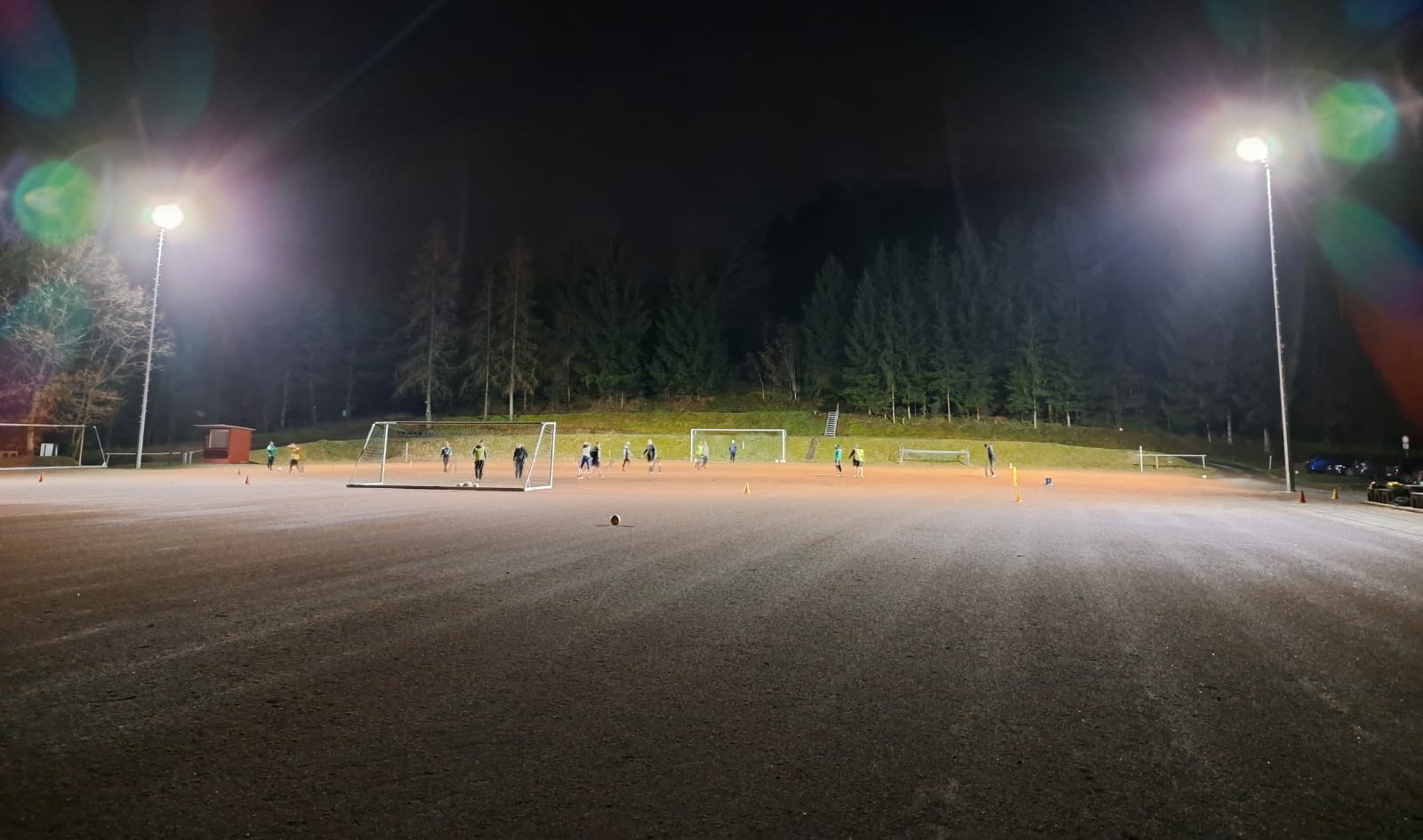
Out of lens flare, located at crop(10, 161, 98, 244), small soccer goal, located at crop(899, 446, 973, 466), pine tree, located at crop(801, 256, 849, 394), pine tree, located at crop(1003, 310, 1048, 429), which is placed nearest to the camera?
lens flare, located at crop(10, 161, 98, 244)

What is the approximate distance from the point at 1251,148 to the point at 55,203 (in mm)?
58745

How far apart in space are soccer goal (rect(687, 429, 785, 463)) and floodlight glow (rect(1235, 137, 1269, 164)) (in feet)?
112

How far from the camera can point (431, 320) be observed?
6328 cm

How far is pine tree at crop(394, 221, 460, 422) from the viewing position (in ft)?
205

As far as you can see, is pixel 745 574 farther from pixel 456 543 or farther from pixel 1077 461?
pixel 1077 461

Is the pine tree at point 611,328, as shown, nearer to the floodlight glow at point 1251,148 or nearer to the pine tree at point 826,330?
the pine tree at point 826,330

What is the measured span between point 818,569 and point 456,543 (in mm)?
5913

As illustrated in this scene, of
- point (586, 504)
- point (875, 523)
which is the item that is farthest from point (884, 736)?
point (586, 504)

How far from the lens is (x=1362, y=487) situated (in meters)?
28.2

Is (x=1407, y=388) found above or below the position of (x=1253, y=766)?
above

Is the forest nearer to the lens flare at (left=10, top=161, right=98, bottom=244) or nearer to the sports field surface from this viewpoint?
the lens flare at (left=10, top=161, right=98, bottom=244)

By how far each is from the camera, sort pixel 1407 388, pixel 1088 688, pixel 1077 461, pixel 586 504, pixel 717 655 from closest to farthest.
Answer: pixel 1088 688, pixel 717 655, pixel 586 504, pixel 1077 461, pixel 1407 388

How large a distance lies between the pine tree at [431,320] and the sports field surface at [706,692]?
5578 cm

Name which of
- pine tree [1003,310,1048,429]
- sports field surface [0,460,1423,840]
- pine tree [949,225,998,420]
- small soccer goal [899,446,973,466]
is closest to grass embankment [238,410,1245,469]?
small soccer goal [899,446,973,466]
